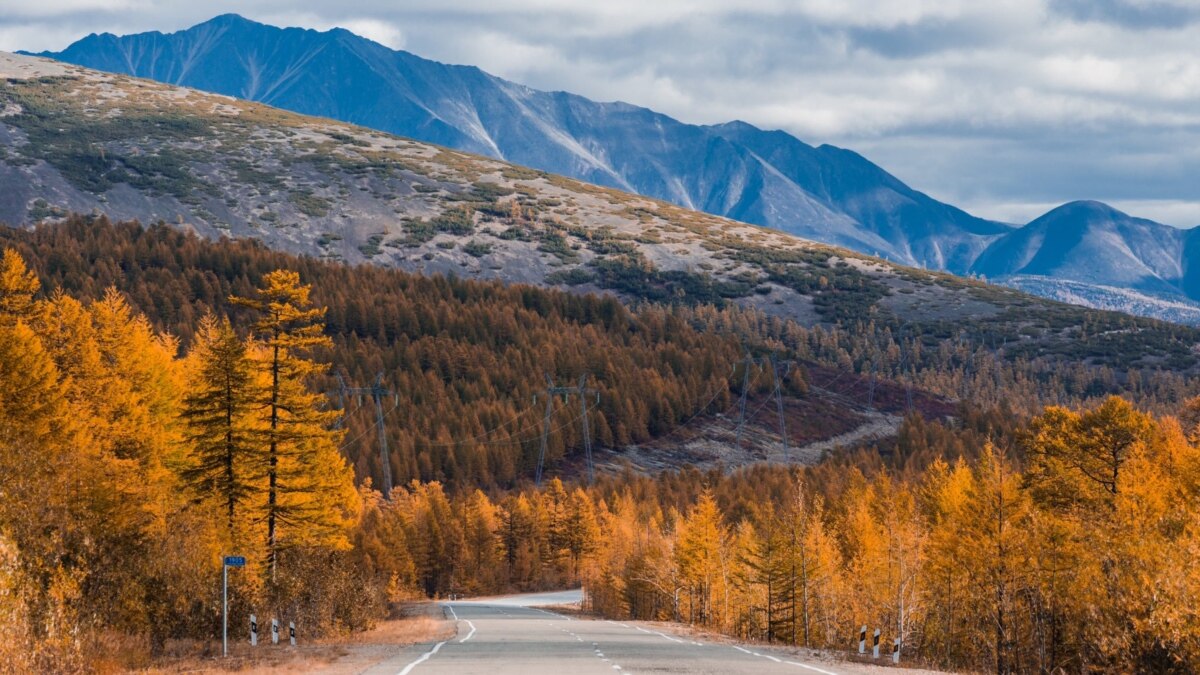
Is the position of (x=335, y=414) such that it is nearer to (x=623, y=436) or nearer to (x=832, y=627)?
(x=832, y=627)

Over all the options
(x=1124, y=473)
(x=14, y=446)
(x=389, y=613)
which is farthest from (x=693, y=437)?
(x=14, y=446)

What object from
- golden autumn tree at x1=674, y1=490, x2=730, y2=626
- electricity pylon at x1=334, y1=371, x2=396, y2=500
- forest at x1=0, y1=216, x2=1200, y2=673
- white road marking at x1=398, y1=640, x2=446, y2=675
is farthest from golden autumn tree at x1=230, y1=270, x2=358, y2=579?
electricity pylon at x1=334, y1=371, x2=396, y2=500

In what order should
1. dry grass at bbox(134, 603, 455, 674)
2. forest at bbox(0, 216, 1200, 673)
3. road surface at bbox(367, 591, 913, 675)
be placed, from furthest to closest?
forest at bbox(0, 216, 1200, 673)
dry grass at bbox(134, 603, 455, 674)
road surface at bbox(367, 591, 913, 675)

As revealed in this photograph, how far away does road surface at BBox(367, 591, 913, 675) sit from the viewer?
29.3m

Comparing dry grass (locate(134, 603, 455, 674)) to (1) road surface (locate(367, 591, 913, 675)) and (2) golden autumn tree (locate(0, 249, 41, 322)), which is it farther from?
(2) golden autumn tree (locate(0, 249, 41, 322))

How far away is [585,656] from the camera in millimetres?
34500

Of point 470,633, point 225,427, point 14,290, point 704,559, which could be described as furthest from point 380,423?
point 470,633

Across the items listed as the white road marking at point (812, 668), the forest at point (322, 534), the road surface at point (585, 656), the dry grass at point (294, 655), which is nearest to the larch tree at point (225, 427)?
the forest at point (322, 534)

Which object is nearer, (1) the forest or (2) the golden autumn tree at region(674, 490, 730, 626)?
(1) the forest

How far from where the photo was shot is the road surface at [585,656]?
29266 millimetres

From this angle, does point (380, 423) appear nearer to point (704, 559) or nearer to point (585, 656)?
point (704, 559)

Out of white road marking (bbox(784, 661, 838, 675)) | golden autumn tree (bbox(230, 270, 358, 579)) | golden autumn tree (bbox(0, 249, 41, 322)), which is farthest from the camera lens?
golden autumn tree (bbox(0, 249, 41, 322))

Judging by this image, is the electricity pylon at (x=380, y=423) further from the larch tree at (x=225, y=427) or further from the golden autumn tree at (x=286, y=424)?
the larch tree at (x=225, y=427)

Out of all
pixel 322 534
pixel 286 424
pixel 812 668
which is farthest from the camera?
pixel 322 534
